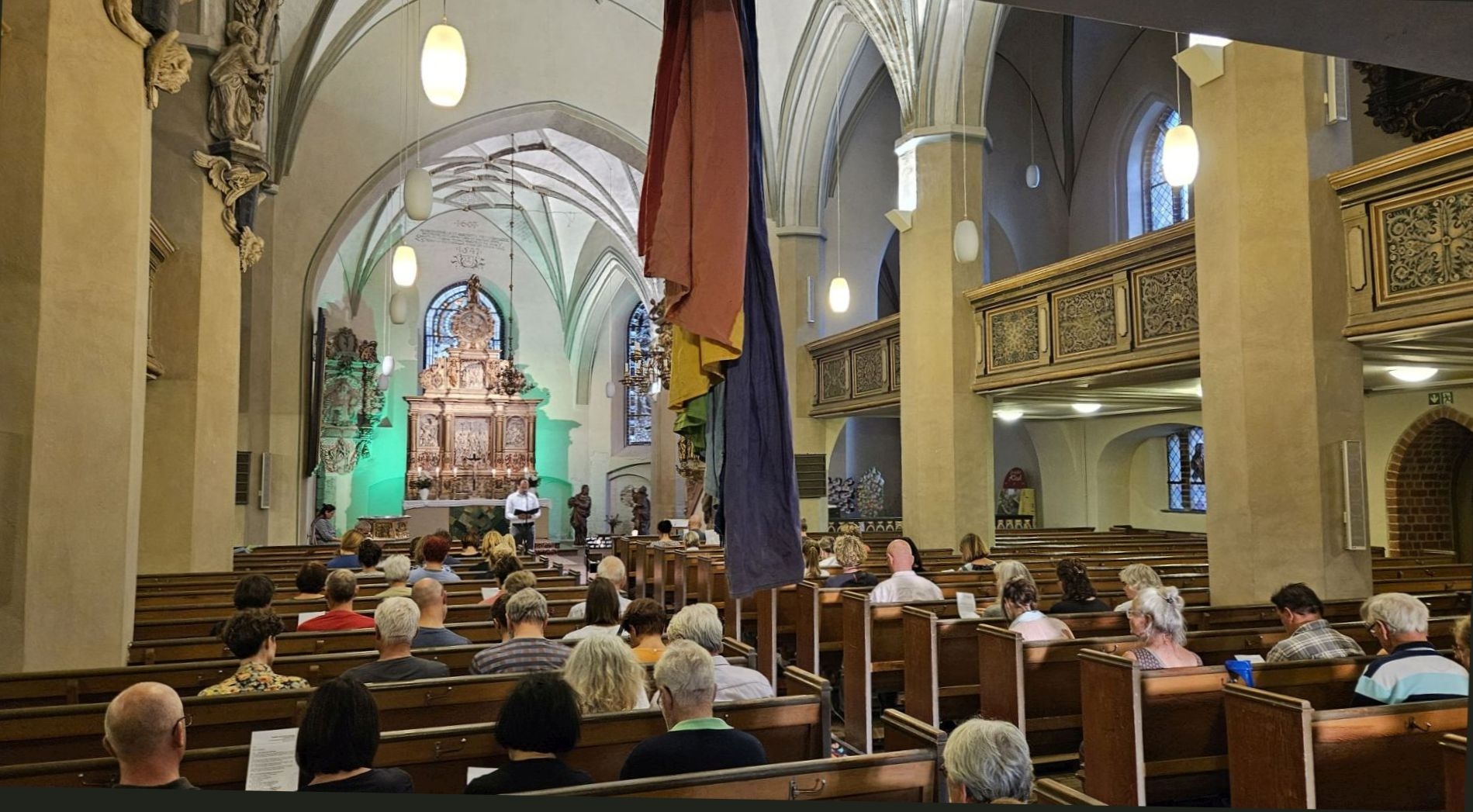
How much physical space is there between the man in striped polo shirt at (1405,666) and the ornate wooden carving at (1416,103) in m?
7.38

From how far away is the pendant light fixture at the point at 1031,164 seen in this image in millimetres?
15805

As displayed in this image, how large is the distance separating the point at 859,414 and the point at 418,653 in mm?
10494

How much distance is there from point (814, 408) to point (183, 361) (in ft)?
29.8

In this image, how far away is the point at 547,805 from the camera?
2197 millimetres

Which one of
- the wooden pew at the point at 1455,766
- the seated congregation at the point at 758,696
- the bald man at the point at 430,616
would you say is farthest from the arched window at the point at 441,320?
the wooden pew at the point at 1455,766

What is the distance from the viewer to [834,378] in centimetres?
1481

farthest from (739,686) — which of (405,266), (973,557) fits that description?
(405,266)

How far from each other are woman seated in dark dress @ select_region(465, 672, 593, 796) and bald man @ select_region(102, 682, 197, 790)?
2.56 ft

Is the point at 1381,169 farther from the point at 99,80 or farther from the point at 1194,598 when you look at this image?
the point at 99,80

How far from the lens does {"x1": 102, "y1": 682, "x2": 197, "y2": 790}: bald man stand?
251 cm

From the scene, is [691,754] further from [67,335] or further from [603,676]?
[67,335]

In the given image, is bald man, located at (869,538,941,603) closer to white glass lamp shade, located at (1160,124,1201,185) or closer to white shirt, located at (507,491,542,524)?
white glass lamp shade, located at (1160,124,1201,185)

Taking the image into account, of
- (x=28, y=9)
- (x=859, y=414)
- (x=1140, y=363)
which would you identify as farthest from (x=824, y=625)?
(x=859, y=414)

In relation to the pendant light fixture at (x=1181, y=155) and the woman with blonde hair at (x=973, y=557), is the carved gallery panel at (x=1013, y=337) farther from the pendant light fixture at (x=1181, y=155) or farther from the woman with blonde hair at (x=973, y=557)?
the pendant light fixture at (x=1181, y=155)
